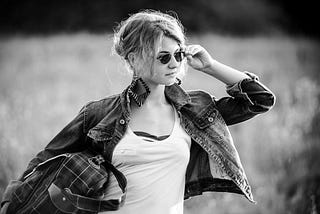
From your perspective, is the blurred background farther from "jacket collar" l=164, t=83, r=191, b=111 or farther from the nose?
the nose

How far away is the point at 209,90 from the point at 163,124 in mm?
4285

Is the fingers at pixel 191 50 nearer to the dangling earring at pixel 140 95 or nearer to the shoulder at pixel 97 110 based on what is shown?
the dangling earring at pixel 140 95

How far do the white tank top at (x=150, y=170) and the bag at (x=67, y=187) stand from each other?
5 centimetres

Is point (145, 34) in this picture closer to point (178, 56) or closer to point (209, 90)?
point (178, 56)

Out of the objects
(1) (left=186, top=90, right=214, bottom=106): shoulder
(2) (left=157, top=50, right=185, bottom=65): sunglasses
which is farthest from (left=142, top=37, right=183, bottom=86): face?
(1) (left=186, top=90, right=214, bottom=106): shoulder

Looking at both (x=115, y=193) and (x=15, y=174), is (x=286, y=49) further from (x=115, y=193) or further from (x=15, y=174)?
(x=115, y=193)

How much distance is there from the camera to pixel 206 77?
749 cm

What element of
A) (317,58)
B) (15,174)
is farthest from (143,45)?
(317,58)

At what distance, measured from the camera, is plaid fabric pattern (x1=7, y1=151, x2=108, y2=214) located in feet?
8.75

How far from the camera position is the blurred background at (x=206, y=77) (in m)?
4.85

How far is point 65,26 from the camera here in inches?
404

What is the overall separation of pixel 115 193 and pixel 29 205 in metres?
0.41

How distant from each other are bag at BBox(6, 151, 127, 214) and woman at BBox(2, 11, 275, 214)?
5cm

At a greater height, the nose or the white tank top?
the nose
